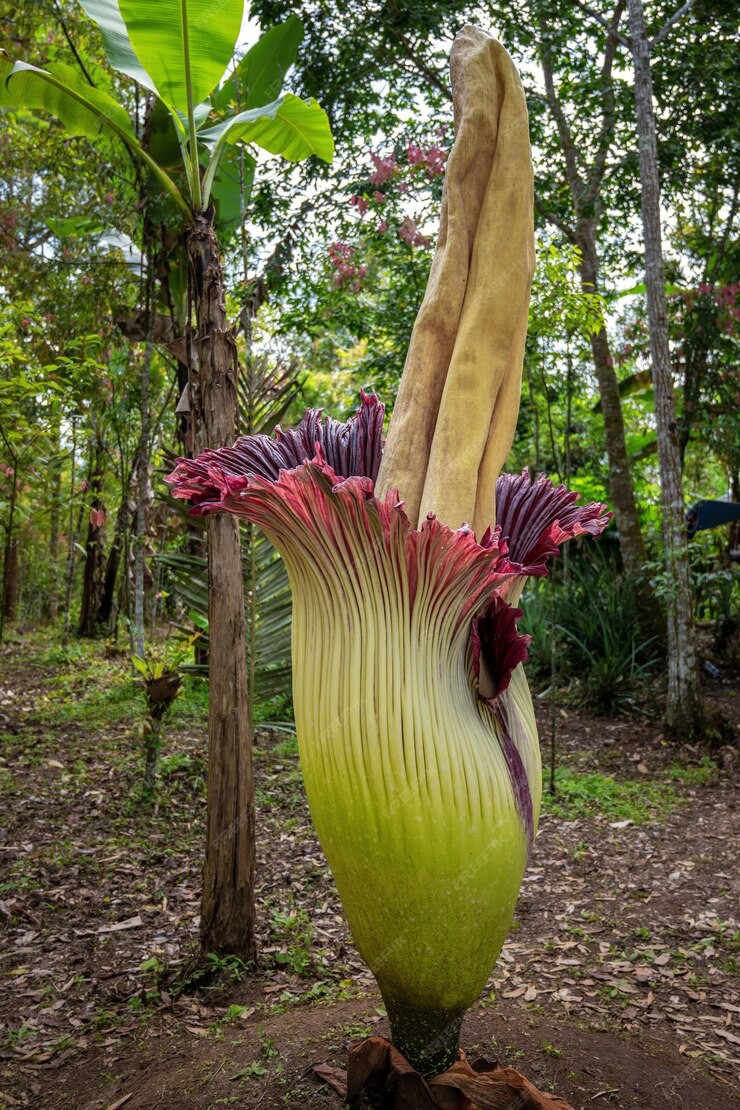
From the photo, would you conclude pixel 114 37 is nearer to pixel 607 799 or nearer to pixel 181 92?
pixel 181 92

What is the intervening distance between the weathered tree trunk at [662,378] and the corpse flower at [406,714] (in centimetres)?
532

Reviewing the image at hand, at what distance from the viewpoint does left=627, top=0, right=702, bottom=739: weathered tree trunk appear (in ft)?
19.8

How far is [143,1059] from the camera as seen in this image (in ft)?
7.23

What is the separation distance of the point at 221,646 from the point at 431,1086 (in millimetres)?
1704

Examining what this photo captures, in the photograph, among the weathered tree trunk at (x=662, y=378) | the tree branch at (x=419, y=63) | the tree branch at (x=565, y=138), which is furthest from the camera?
the tree branch at (x=565, y=138)

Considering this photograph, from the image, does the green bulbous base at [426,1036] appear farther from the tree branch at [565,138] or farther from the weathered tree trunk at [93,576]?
the weathered tree trunk at [93,576]

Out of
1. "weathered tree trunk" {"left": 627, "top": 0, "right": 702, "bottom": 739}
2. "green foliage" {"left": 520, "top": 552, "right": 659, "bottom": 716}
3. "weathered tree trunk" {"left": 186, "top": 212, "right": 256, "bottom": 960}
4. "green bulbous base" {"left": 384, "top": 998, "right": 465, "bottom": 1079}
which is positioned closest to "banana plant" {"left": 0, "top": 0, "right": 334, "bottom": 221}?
"weathered tree trunk" {"left": 186, "top": 212, "right": 256, "bottom": 960}

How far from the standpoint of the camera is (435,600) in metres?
1.13

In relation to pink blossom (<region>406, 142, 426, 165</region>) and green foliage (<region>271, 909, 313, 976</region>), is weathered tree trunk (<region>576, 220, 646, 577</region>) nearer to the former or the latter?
pink blossom (<region>406, 142, 426, 165</region>)

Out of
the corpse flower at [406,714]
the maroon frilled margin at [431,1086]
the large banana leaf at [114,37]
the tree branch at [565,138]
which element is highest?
the tree branch at [565,138]

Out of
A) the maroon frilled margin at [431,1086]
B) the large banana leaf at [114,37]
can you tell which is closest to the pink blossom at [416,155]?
the large banana leaf at [114,37]

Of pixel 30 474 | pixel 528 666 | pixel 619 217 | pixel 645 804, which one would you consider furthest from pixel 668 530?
pixel 30 474

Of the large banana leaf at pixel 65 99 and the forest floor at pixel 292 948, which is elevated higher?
the large banana leaf at pixel 65 99

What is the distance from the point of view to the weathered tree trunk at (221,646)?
271 centimetres
